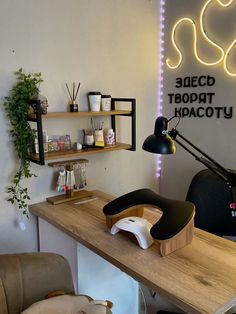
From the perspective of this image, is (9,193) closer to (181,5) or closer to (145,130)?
(145,130)

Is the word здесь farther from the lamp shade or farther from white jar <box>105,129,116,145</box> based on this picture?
the lamp shade

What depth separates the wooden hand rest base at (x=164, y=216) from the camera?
132cm

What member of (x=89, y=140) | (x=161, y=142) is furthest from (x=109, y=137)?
(x=161, y=142)

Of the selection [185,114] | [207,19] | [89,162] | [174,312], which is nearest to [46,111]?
[89,162]

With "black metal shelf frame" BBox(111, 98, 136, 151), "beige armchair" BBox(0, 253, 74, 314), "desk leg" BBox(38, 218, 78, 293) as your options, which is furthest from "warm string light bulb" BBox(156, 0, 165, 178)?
"beige armchair" BBox(0, 253, 74, 314)

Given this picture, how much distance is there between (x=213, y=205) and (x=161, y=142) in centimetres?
74

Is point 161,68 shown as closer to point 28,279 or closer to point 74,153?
point 74,153

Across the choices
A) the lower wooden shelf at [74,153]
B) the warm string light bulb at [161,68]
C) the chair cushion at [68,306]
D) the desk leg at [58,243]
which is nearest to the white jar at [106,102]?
the lower wooden shelf at [74,153]

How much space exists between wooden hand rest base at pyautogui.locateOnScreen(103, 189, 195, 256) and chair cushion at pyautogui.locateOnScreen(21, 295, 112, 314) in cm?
33

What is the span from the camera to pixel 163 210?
1467 mm

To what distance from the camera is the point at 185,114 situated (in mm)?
2348

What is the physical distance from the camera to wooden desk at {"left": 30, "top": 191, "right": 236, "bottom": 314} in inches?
42.1

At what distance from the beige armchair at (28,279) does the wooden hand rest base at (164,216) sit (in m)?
0.33

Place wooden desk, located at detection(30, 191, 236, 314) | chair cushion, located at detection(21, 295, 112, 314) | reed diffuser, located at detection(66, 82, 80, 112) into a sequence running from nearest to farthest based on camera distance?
wooden desk, located at detection(30, 191, 236, 314) < chair cushion, located at detection(21, 295, 112, 314) < reed diffuser, located at detection(66, 82, 80, 112)
